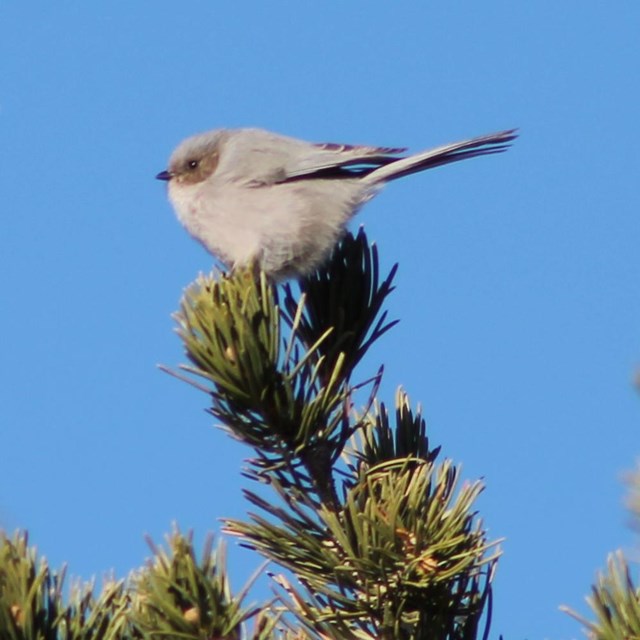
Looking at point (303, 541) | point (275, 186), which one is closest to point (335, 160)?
point (275, 186)

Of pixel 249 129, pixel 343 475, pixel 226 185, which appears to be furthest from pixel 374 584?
pixel 249 129

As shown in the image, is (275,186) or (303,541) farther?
(275,186)

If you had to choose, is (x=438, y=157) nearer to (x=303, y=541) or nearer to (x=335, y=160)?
(x=335, y=160)

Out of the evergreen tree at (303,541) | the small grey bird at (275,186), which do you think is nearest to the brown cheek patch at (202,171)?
the small grey bird at (275,186)

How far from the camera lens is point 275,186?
4629 mm

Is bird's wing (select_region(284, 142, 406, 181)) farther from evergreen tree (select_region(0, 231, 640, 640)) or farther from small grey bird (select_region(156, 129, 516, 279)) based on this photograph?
evergreen tree (select_region(0, 231, 640, 640))

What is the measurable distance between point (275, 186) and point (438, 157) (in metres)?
0.78

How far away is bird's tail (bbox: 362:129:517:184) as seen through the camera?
3.96 m

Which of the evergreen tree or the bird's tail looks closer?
the evergreen tree

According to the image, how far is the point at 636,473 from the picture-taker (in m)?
1.69

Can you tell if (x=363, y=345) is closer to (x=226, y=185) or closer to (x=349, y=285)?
(x=349, y=285)

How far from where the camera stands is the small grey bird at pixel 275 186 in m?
4.13

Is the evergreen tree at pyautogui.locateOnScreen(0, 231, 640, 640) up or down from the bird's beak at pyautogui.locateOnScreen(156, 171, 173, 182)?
down

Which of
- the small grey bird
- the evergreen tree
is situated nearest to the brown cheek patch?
the small grey bird
